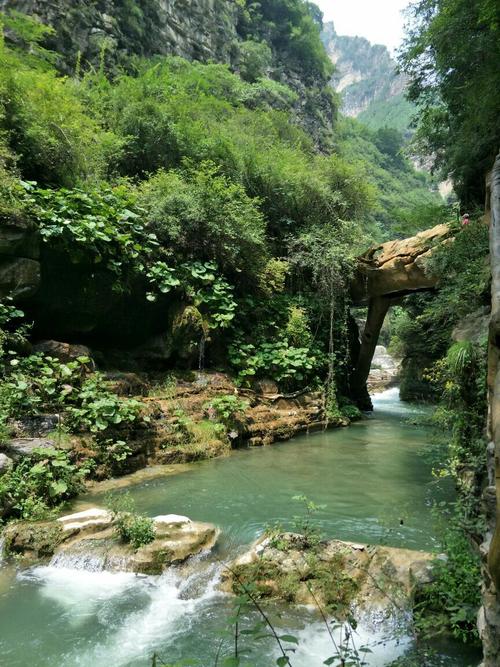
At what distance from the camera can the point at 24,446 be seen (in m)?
5.98

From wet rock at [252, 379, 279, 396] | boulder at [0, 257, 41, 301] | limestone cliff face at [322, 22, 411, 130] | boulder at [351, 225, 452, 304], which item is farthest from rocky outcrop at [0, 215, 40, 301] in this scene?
limestone cliff face at [322, 22, 411, 130]

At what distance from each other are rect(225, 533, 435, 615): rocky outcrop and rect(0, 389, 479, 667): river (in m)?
0.19

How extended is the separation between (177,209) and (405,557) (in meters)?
8.84

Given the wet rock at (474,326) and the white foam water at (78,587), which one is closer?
the white foam water at (78,587)

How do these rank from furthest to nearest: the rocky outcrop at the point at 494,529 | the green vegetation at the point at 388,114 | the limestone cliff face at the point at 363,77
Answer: the limestone cliff face at the point at 363,77 < the green vegetation at the point at 388,114 < the rocky outcrop at the point at 494,529

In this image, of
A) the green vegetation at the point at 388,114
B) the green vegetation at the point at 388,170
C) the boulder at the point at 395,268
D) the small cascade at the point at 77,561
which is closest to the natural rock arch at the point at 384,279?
the boulder at the point at 395,268

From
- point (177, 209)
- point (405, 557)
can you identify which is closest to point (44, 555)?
point (405, 557)

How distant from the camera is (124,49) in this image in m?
19.1

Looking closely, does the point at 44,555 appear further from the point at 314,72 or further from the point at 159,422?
the point at 314,72

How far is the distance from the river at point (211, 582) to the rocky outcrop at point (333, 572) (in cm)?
19

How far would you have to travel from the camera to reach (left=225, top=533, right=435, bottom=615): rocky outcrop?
3762 mm

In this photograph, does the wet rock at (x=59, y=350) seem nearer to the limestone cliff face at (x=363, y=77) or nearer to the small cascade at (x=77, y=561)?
the small cascade at (x=77, y=561)

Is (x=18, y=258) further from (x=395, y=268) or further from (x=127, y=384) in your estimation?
(x=395, y=268)

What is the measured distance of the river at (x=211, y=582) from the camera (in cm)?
329
